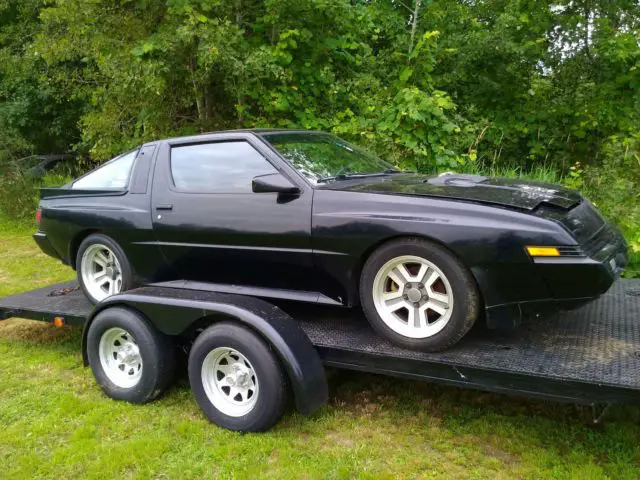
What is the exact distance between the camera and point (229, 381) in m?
3.61

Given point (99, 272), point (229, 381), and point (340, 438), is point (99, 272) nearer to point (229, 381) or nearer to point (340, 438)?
point (229, 381)

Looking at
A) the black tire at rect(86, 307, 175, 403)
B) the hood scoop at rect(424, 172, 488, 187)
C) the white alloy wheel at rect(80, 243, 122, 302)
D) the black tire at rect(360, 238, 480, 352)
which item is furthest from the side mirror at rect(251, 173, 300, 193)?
the white alloy wheel at rect(80, 243, 122, 302)

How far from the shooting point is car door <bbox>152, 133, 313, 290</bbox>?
3.63m

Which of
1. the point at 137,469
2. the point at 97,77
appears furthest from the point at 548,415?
the point at 97,77

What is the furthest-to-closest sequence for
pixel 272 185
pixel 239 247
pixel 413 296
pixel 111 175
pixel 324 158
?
pixel 111 175 < pixel 324 158 < pixel 239 247 < pixel 272 185 < pixel 413 296

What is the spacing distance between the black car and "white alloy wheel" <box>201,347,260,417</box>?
1.63ft

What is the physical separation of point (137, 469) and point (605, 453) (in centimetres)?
262

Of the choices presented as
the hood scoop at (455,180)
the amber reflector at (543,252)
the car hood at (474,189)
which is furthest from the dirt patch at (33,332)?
the amber reflector at (543,252)

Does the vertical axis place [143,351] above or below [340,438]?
above

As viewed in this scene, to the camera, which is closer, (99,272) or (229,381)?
(229,381)

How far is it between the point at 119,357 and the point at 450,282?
245 centimetres

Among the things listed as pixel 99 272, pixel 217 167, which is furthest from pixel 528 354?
pixel 99 272

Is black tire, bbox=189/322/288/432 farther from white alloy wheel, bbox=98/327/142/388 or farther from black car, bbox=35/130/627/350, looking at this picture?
white alloy wheel, bbox=98/327/142/388

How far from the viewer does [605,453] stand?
3115 millimetres
